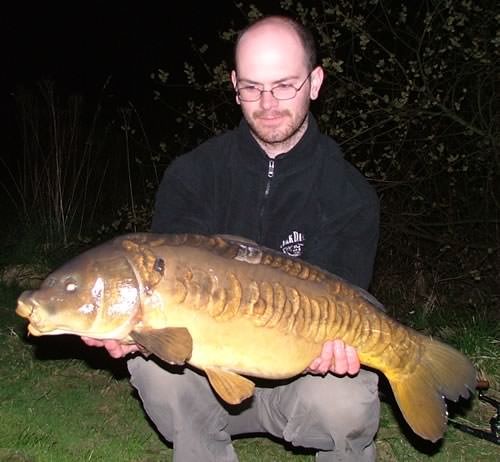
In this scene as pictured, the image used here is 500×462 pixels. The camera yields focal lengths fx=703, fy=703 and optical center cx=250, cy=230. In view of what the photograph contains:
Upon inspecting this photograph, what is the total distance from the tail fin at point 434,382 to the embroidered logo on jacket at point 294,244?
52 cm

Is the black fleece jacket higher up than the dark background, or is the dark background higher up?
the black fleece jacket

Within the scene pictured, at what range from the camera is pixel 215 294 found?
1.67 meters

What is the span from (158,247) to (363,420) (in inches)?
29.2

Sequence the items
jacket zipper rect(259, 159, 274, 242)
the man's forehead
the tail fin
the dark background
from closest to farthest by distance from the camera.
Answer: the tail fin, the man's forehead, jacket zipper rect(259, 159, 274, 242), the dark background

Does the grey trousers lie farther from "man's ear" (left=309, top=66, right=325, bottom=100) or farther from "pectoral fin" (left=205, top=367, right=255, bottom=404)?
"man's ear" (left=309, top=66, right=325, bottom=100)

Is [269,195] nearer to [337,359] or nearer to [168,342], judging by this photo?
[337,359]

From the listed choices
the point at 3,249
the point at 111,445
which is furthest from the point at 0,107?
the point at 111,445

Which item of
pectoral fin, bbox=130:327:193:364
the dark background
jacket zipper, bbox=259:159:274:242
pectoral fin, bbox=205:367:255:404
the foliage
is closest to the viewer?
pectoral fin, bbox=130:327:193:364

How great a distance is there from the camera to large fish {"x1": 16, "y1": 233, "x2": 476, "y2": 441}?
5.34ft

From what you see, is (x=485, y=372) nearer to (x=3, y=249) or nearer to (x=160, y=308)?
(x=160, y=308)

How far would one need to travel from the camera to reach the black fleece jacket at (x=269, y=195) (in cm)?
218

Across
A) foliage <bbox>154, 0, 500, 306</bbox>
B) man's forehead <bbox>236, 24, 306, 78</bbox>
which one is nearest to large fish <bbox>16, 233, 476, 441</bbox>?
man's forehead <bbox>236, 24, 306, 78</bbox>

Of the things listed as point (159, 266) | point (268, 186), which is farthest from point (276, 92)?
point (159, 266)

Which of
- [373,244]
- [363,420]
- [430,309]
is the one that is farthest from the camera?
[430,309]
